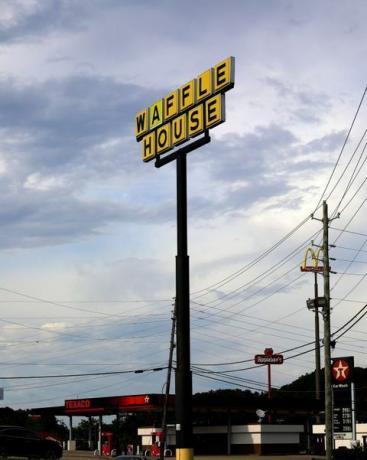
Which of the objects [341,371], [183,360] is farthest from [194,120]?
[341,371]

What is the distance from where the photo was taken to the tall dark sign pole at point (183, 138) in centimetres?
2125

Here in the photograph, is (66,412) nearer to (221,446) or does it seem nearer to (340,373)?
(221,446)

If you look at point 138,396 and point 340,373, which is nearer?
point 340,373

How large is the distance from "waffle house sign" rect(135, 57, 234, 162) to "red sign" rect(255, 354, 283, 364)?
66893 mm

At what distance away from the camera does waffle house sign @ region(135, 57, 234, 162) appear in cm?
2319

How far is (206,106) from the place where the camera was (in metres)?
23.7

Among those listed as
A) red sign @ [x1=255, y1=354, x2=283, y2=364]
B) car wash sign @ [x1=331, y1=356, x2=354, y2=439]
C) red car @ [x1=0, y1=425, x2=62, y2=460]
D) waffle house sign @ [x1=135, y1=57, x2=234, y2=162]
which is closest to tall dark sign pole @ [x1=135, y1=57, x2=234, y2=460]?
waffle house sign @ [x1=135, y1=57, x2=234, y2=162]

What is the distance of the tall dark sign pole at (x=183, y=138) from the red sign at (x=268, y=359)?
6695 cm

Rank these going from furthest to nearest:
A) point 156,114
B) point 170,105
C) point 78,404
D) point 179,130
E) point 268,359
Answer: point 268,359 < point 78,404 < point 156,114 < point 170,105 < point 179,130

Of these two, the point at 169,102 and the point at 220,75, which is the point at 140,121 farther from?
the point at 220,75

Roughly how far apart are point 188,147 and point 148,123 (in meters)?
2.79

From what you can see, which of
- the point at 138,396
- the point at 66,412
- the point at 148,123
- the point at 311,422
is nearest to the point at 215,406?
the point at 138,396

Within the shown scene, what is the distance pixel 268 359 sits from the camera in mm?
90688

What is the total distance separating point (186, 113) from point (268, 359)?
69623 mm
